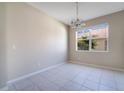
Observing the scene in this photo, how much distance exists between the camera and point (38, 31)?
141 inches

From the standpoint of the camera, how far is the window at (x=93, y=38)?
14.1 feet

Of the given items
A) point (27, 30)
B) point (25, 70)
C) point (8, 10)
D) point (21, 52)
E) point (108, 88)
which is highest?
point (8, 10)

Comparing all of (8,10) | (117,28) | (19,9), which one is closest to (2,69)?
(8,10)

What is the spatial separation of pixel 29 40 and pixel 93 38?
3305 millimetres

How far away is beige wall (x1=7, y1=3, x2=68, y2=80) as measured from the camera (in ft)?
8.87

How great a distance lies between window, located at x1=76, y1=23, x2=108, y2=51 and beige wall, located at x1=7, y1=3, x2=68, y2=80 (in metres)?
1.48

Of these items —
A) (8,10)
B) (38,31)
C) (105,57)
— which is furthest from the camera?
(105,57)

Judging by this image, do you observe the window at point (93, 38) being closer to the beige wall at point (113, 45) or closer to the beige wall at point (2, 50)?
the beige wall at point (113, 45)

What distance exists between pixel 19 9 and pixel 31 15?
0.49 metres

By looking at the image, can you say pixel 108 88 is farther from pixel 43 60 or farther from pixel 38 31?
pixel 38 31

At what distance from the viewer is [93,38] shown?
15.4ft

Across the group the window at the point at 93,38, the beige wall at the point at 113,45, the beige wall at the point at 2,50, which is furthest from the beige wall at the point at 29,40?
the beige wall at the point at 113,45

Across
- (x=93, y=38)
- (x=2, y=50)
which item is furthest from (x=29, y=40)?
(x=93, y=38)

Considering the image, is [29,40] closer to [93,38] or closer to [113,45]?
[93,38]
